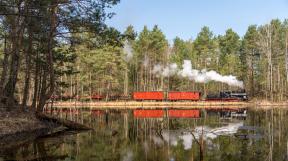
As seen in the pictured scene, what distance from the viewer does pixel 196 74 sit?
80250mm

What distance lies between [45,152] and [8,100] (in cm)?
899

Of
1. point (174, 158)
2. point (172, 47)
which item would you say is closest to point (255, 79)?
point (172, 47)

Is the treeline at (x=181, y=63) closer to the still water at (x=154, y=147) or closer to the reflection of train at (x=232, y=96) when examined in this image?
the reflection of train at (x=232, y=96)

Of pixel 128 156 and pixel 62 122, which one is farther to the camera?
pixel 62 122

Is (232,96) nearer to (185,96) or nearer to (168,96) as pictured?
(185,96)

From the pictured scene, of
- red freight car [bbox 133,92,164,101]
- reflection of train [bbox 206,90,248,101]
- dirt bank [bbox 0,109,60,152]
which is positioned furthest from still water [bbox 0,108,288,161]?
red freight car [bbox 133,92,164,101]

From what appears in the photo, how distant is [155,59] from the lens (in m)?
78.4

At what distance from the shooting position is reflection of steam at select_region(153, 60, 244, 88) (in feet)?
259

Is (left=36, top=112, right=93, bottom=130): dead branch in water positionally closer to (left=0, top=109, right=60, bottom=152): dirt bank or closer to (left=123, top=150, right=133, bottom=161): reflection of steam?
(left=0, top=109, right=60, bottom=152): dirt bank

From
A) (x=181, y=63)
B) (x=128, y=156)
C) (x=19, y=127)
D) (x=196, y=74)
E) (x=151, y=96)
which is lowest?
(x=128, y=156)

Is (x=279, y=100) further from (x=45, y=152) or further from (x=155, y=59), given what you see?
(x=45, y=152)

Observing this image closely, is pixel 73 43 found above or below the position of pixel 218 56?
below

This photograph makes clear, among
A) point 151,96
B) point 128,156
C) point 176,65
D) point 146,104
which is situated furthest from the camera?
point 176,65

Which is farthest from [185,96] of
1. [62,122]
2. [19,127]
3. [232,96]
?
[19,127]
